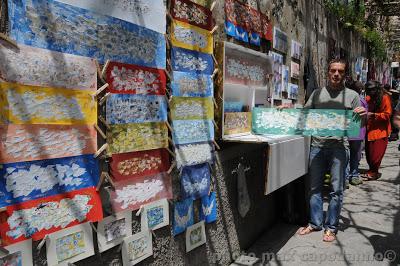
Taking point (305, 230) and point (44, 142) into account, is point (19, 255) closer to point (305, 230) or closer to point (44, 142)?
point (44, 142)

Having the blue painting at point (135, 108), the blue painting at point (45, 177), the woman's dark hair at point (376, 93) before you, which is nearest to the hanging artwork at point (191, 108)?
the blue painting at point (135, 108)

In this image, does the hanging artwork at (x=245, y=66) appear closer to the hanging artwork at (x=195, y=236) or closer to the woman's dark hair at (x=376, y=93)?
the hanging artwork at (x=195, y=236)

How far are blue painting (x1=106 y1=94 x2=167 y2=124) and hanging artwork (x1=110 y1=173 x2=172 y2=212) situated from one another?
0.38m

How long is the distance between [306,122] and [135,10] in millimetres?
2057

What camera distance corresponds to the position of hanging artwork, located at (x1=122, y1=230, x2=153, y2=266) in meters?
2.36

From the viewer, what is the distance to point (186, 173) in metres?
2.88

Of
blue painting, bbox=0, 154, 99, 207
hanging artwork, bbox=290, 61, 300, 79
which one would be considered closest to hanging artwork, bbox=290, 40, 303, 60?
hanging artwork, bbox=290, 61, 300, 79

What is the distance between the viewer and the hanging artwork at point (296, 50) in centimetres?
512

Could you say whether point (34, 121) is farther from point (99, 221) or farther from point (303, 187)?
point (303, 187)

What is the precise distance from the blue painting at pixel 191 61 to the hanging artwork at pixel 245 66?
27cm

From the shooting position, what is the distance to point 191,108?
9.52 ft

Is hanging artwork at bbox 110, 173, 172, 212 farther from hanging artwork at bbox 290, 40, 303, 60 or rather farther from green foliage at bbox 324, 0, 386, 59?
green foliage at bbox 324, 0, 386, 59

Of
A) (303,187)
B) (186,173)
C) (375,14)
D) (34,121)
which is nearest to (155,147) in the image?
(186,173)

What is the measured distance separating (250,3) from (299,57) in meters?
1.84
